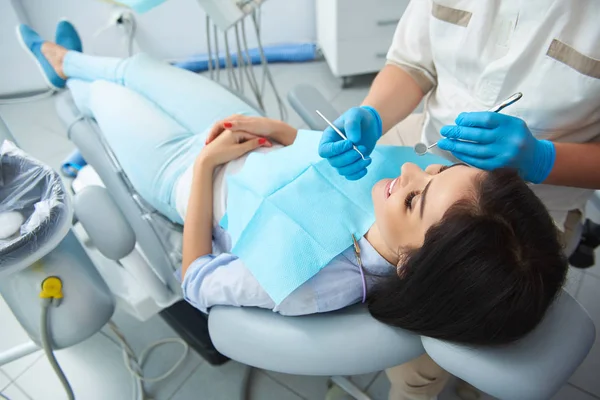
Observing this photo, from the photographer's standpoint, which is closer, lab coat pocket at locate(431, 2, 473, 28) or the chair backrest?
the chair backrest

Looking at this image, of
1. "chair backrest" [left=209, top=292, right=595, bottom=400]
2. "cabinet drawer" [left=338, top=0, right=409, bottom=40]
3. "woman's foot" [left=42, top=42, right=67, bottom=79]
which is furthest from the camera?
"cabinet drawer" [left=338, top=0, right=409, bottom=40]

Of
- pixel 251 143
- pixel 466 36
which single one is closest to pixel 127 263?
pixel 251 143

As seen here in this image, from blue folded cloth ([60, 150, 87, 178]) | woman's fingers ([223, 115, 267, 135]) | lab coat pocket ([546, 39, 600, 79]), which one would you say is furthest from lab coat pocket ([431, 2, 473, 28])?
blue folded cloth ([60, 150, 87, 178])

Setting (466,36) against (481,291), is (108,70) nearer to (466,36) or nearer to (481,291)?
(466,36)

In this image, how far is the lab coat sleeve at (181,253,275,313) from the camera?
82 cm

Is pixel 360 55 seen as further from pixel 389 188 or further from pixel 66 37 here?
pixel 389 188

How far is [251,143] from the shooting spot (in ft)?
3.84

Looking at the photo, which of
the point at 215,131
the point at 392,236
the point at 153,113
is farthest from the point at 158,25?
the point at 392,236

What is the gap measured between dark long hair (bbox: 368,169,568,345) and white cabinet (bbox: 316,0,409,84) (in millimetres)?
1819

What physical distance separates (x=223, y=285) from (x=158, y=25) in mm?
2478

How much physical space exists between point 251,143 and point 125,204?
43 centimetres

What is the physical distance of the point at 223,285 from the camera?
0.85 meters

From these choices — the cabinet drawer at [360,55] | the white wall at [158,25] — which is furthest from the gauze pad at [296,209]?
the white wall at [158,25]

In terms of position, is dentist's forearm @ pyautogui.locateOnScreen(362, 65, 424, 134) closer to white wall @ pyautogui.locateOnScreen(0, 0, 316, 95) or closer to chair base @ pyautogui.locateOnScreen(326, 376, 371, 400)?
chair base @ pyautogui.locateOnScreen(326, 376, 371, 400)
